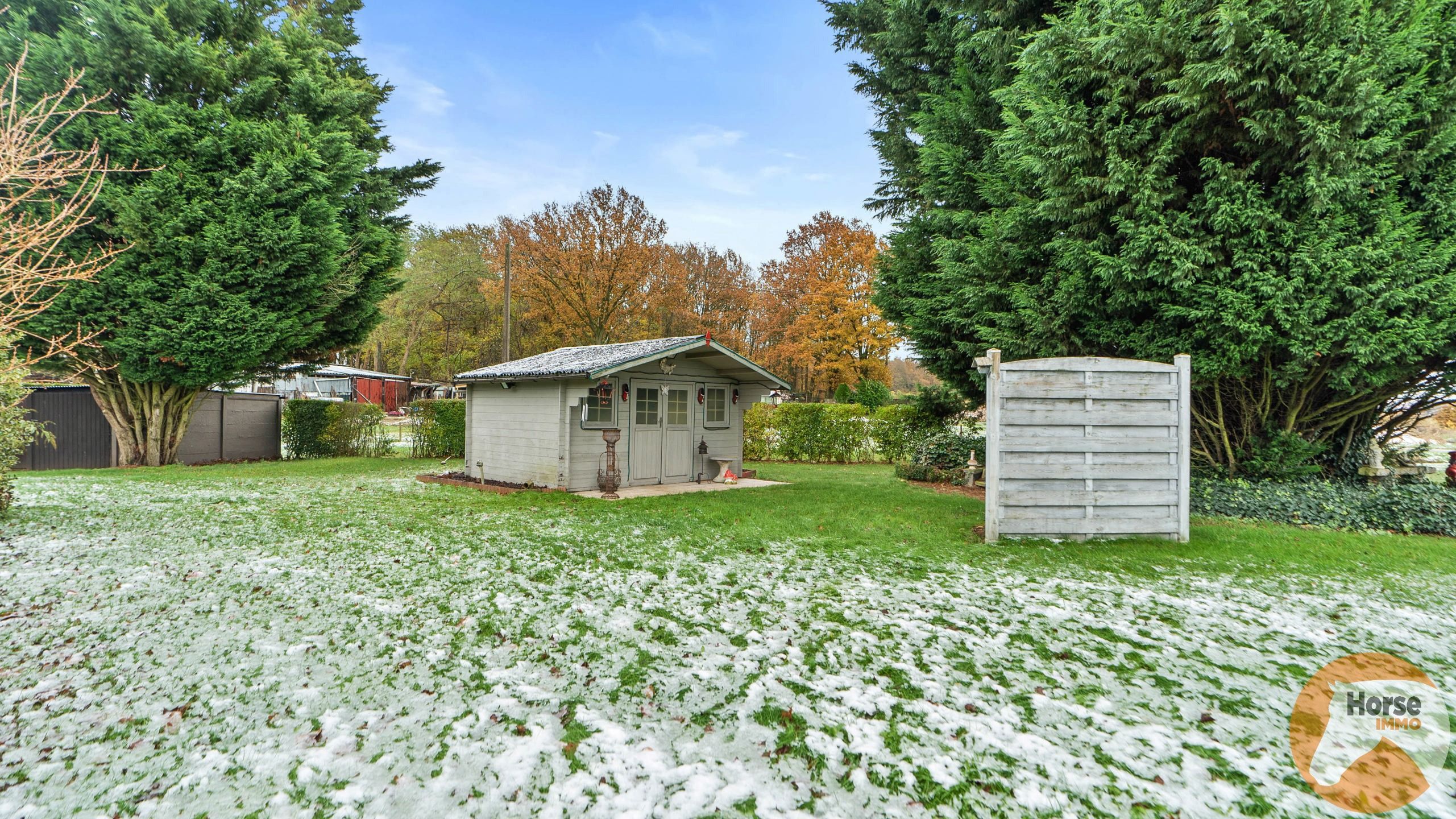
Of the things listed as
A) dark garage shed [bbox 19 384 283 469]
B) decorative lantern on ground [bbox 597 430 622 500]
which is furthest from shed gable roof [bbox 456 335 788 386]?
dark garage shed [bbox 19 384 283 469]

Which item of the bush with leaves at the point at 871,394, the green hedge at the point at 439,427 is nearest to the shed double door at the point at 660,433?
the green hedge at the point at 439,427

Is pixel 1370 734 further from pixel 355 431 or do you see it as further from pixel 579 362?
pixel 355 431

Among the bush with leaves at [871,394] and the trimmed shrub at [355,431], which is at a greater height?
the bush with leaves at [871,394]

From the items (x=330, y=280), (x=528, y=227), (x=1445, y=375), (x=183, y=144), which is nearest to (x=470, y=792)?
(x=1445, y=375)

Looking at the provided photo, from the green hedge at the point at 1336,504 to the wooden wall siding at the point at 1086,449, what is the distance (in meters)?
1.02

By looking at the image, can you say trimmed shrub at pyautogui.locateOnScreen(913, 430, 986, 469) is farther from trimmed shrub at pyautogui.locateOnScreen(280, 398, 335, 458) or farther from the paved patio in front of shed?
trimmed shrub at pyautogui.locateOnScreen(280, 398, 335, 458)

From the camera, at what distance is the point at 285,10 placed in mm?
14453

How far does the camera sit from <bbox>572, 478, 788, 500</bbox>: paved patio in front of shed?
899cm

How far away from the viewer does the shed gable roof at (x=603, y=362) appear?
338 inches

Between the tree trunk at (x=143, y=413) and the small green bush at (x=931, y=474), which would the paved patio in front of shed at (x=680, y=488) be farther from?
the tree trunk at (x=143, y=413)

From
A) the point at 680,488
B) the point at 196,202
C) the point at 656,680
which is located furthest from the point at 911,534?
the point at 196,202

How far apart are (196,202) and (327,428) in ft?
19.5

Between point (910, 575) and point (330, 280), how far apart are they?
12438 mm

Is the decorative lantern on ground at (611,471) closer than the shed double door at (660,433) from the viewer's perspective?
Yes
